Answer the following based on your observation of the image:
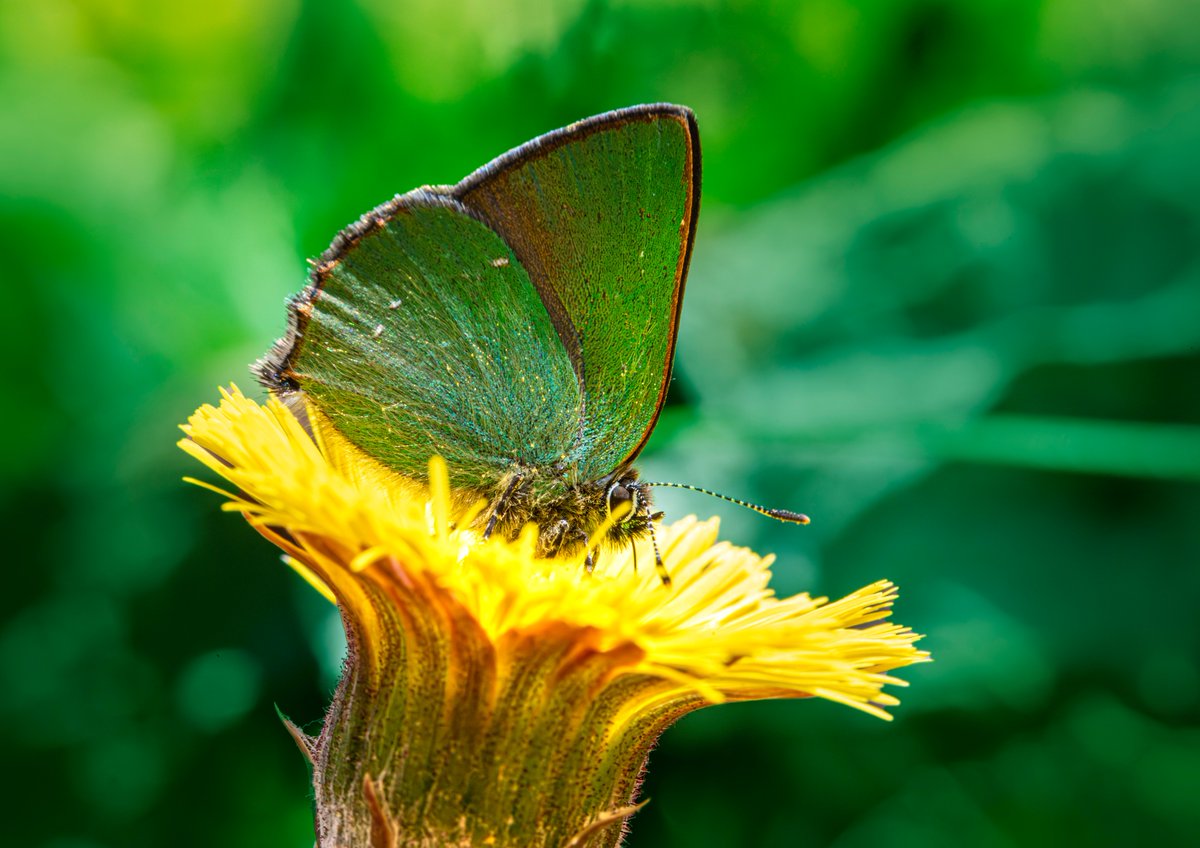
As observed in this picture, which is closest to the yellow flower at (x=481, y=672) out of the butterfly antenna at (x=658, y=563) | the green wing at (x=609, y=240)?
the butterfly antenna at (x=658, y=563)

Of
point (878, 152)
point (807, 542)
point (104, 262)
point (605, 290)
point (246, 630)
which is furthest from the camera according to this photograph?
point (878, 152)

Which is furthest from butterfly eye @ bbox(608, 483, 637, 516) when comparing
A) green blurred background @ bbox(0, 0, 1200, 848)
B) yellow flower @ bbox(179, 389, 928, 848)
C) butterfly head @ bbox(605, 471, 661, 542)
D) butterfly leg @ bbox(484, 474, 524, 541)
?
green blurred background @ bbox(0, 0, 1200, 848)

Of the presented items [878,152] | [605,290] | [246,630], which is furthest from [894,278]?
[246,630]

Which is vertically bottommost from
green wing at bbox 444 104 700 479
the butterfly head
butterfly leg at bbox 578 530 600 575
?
butterfly leg at bbox 578 530 600 575

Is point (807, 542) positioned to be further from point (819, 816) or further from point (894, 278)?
point (894, 278)

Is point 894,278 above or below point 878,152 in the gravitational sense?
below

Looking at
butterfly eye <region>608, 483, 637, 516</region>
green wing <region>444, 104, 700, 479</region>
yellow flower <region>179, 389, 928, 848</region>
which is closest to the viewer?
yellow flower <region>179, 389, 928, 848</region>

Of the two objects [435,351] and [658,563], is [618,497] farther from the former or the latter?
[435,351]

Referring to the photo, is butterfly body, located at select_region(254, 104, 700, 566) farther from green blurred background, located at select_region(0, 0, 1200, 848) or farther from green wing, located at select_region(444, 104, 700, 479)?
green blurred background, located at select_region(0, 0, 1200, 848)

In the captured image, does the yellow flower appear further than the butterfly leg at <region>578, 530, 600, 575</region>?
No
